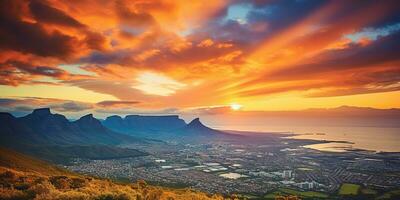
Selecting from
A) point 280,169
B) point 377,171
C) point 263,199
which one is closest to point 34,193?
point 263,199

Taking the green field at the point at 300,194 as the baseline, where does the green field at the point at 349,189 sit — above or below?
above

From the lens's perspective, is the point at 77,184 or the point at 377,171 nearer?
the point at 77,184

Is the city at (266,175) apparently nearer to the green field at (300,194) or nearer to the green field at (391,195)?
the green field at (300,194)

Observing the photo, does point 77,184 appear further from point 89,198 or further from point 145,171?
point 145,171

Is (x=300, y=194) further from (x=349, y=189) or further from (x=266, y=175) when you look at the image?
(x=266, y=175)

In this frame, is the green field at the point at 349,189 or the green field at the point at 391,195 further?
the green field at the point at 349,189

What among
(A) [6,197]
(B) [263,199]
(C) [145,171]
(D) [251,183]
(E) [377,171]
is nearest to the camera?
(A) [6,197]

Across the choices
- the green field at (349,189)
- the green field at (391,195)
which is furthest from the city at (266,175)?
the green field at (391,195)

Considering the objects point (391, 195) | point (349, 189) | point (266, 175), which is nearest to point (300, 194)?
point (349, 189)
